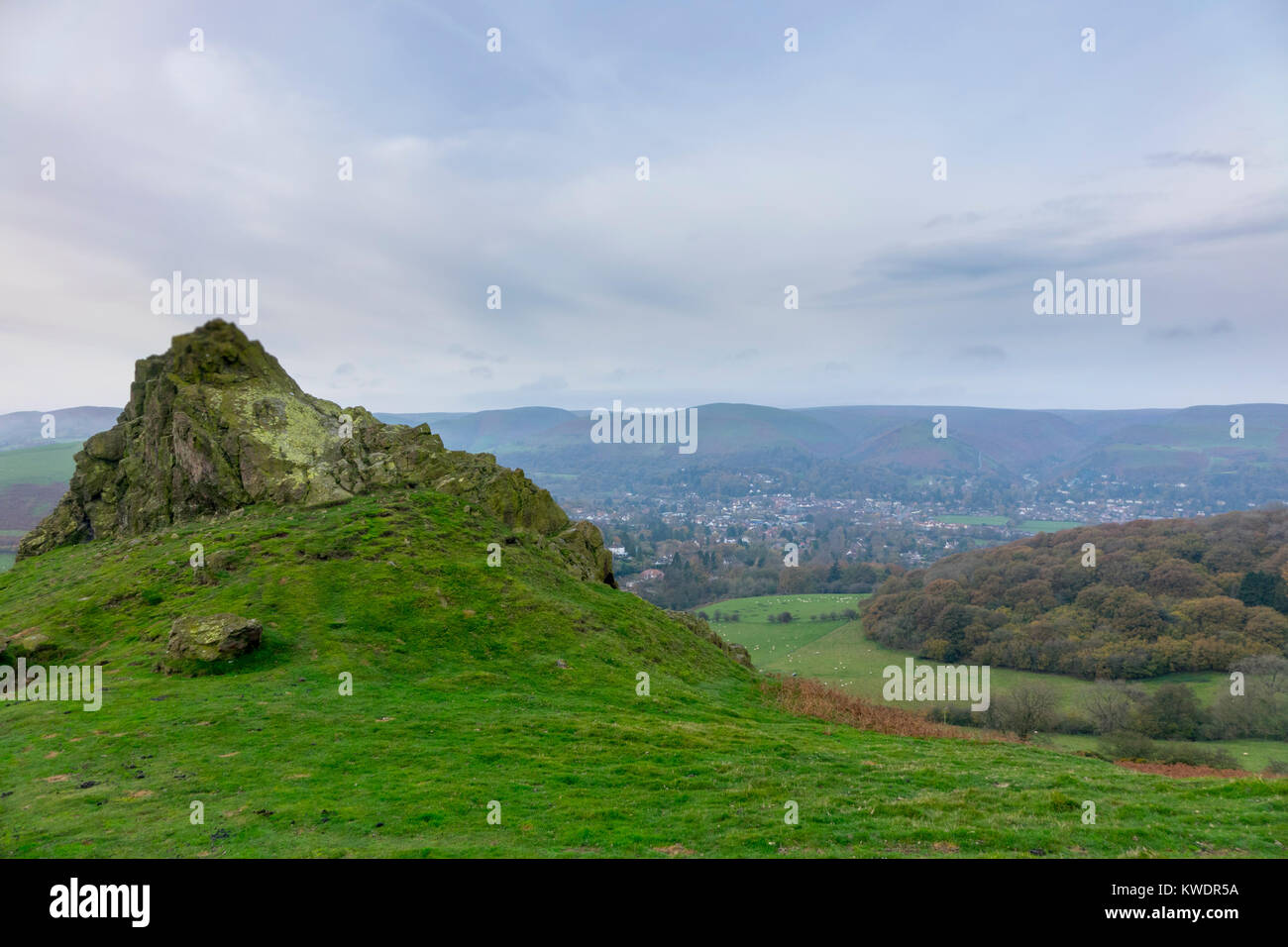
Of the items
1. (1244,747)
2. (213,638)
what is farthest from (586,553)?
(1244,747)

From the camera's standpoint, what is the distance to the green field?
6118 centimetres

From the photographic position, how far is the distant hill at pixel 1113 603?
316ft

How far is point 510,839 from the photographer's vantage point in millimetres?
13938

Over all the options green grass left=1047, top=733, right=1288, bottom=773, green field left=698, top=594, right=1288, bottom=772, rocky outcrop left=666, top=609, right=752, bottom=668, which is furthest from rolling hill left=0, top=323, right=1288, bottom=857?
green grass left=1047, top=733, right=1288, bottom=773

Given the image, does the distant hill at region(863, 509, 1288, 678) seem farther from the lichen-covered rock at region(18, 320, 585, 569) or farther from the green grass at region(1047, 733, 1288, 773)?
the lichen-covered rock at region(18, 320, 585, 569)

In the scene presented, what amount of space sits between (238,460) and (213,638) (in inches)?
1022

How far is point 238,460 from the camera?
49.0 m

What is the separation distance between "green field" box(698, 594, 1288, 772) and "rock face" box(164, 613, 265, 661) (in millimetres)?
43074

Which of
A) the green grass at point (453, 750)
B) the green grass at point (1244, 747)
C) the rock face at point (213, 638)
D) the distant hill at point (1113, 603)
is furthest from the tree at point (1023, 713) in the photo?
the rock face at point (213, 638)

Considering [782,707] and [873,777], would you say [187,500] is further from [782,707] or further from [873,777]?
[873,777]

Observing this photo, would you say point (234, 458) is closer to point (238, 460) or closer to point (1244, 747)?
point (238, 460)
